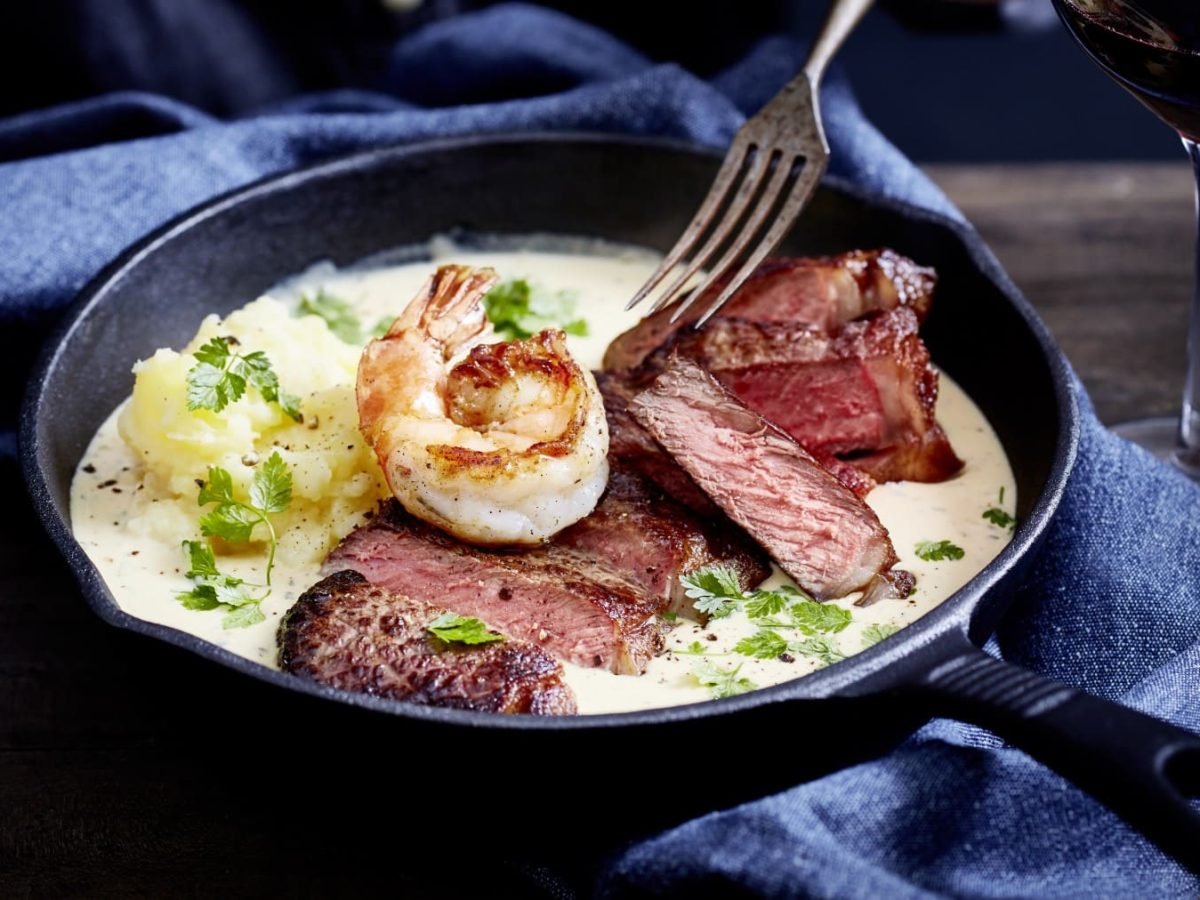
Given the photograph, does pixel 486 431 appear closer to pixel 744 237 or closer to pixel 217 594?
pixel 217 594

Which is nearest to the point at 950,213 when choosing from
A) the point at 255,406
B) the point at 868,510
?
the point at 868,510

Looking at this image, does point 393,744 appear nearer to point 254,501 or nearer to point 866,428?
point 254,501

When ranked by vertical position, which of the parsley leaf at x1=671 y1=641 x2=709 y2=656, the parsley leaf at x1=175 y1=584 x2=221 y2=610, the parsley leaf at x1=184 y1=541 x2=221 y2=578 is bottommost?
the parsley leaf at x1=175 y1=584 x2=221 y2=610

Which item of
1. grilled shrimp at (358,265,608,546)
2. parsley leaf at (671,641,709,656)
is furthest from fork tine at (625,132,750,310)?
parsley leaf at (671,641,709,656)

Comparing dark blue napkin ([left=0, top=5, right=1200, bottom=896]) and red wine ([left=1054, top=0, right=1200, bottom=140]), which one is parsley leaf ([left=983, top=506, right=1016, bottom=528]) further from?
red wine ([left=1054, top=0, right=1200, bottom=140])

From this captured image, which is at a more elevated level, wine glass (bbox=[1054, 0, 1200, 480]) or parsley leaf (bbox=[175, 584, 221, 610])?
wine glass (bbox=[1054, 0, 1200, 480])

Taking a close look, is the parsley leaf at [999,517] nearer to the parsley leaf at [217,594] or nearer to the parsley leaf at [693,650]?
the parsley leaf at [693,650]

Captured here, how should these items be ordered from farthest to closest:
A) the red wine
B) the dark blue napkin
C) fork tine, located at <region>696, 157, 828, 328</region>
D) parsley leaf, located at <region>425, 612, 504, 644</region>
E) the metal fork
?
the metal fork
fork tine, located at <region>696, 157, 828, 328</region>
the red wine
parsley leaf, located at <region>425, 612, 504, 644</region>
the dark blue napkin
